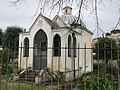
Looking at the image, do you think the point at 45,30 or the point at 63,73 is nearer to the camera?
the point at 63,73

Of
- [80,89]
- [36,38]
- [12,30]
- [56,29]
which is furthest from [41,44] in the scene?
[12,30]

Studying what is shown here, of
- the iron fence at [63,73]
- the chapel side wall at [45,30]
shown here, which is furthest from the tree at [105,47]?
the chapel side wall at [45,30]

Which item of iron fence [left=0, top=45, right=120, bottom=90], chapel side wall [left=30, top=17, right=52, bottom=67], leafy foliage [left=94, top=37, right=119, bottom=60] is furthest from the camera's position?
chapel side wall [left=30, top=17, right=52, bottom=67]

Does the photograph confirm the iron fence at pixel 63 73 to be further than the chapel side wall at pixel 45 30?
No

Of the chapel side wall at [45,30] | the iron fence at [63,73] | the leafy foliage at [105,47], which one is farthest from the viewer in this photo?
the chapel side wall at [45,30]

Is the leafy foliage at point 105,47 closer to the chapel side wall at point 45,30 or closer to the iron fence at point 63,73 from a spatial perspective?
the iron fence at point 63,73

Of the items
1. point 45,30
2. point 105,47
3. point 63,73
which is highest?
point 45,30

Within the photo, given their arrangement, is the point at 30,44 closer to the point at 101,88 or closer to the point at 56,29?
the point at 56,29

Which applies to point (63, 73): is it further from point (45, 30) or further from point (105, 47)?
point (45, 30)

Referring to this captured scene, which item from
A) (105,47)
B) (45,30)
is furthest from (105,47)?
(45,30)

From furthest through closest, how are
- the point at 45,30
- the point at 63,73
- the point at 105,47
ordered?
the point at 45,30 → the point at 63,73 → the point at 105,47

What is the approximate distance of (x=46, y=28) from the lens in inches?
696

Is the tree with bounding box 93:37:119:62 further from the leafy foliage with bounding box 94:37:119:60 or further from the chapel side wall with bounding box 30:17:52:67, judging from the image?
the chapel side wall with bounding box 30:17:52:67

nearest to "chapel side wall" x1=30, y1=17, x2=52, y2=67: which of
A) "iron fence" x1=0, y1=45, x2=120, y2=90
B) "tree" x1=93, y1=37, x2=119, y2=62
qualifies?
"iron fence" x1=0, y1=45, x2=120, y2=90
